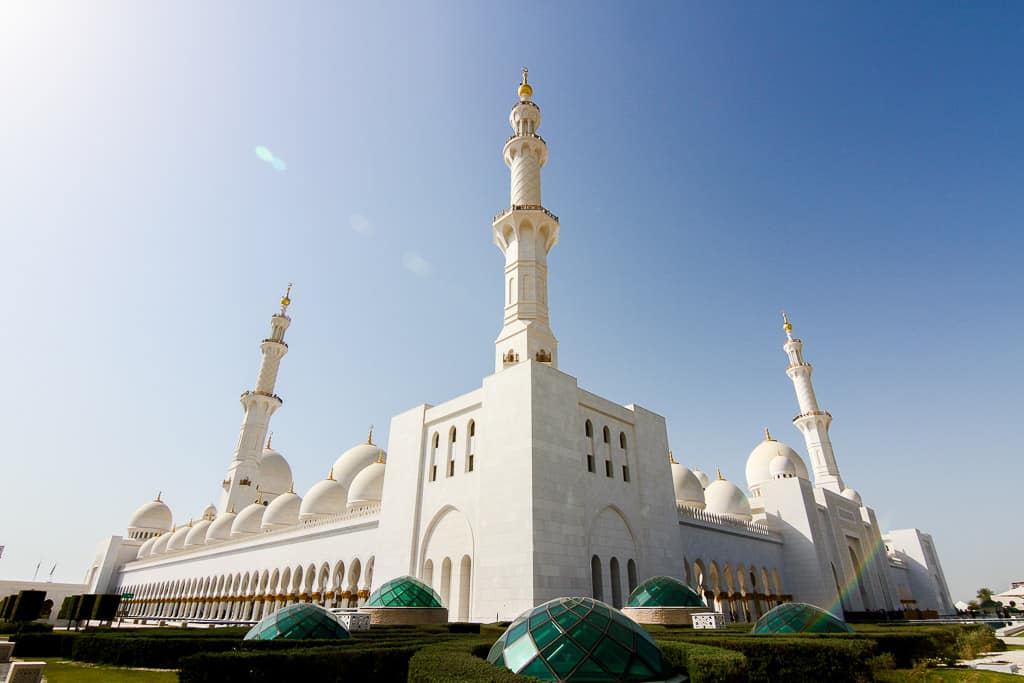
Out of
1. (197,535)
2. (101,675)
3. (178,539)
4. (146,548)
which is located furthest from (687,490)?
(146,548)

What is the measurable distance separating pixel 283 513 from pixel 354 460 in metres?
5.11

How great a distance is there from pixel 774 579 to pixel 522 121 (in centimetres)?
2892

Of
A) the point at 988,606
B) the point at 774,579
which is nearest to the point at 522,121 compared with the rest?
the point at 774,579

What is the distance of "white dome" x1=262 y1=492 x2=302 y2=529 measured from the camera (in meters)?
33.4

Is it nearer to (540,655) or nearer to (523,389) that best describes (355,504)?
(523,389)

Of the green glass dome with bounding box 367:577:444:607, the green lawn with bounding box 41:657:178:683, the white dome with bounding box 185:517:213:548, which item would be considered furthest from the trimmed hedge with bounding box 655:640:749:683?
the white dome with bounding box 185:517:213:548

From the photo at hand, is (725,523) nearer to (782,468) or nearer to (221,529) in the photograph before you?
(782,468)

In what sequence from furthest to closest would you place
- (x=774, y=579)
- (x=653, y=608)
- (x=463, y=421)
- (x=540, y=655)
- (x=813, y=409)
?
(x=813, y=409) < (x=774, y=579) < (x=463, y=421) < (x=653, y=608) < (x=540, y=655)

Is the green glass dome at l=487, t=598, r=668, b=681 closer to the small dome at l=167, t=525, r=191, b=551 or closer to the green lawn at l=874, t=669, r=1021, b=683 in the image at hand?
the green lawn at l=874, t=669, r=1021, b=683

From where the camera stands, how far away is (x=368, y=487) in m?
29.0

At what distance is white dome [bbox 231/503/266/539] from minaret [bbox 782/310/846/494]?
1570 inches

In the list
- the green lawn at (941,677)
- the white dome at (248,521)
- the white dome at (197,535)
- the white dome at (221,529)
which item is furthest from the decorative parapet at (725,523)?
the white dome at (197,535)

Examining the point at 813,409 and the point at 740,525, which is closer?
the point at 740,525

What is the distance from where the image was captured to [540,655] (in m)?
7.32
